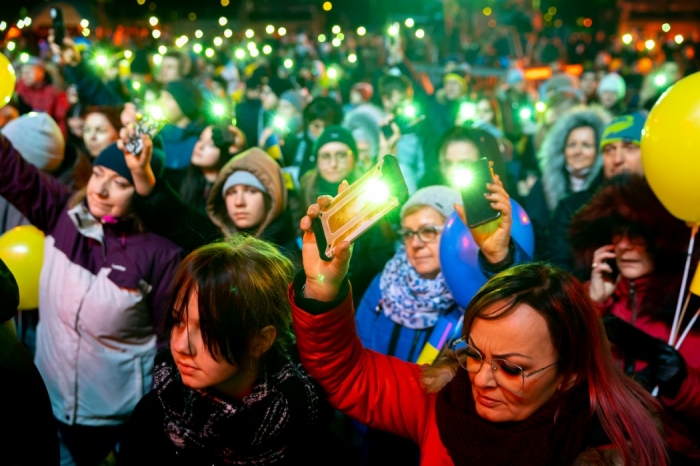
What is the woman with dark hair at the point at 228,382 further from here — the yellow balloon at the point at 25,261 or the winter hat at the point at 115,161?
the yellow balloon at the point at 25,261

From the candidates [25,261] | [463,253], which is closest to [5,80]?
[25,261]

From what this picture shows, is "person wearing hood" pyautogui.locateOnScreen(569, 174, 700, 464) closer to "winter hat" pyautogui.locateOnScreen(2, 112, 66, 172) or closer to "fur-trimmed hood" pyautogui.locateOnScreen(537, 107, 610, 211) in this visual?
"fur-trimmed hood" pyautogui.locateOnScreen(537, 107, 610, 211)

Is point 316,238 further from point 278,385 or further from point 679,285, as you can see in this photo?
point 679,285

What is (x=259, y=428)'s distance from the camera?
1.83 meters

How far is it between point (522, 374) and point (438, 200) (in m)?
1.62

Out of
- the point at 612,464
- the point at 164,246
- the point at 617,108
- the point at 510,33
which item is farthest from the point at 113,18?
the point at 612,464

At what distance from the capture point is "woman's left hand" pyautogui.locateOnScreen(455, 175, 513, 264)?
2.23m

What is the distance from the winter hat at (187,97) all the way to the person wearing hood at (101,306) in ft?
8.51

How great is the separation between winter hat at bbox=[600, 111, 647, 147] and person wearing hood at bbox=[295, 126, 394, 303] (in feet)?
5.15

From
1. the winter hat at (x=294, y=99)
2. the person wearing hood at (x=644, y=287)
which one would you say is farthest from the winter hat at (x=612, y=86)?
the person wearing hood at (x=644, y=287)

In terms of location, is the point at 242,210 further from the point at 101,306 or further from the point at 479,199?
the point at 479,199

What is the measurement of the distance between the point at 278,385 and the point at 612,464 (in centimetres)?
96

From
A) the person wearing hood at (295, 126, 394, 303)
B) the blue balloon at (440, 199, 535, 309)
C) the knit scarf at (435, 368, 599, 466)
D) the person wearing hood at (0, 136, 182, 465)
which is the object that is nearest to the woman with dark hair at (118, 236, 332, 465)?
the knit scarf at (435, 368, 599, 466)

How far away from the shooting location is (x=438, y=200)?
3146mm
